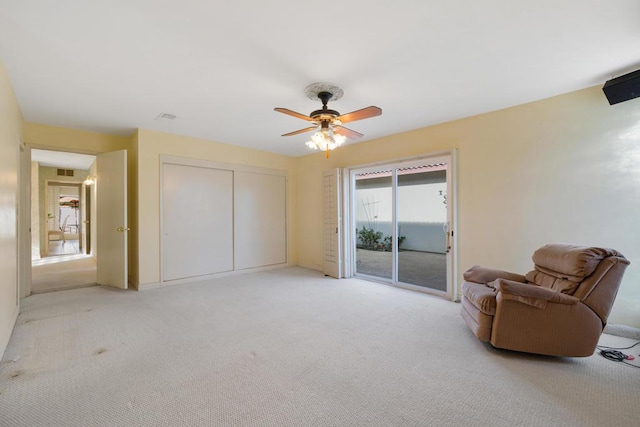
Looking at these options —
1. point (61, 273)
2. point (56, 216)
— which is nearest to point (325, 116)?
point (61, 273)

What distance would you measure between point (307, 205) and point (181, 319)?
3476 millimetres

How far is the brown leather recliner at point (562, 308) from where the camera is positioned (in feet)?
7.04

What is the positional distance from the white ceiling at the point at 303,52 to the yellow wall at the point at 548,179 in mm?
304

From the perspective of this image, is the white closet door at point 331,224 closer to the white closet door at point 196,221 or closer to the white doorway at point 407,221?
the white doorway at point 407,221

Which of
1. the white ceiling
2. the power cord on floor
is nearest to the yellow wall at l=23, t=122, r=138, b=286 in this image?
the white ceiling

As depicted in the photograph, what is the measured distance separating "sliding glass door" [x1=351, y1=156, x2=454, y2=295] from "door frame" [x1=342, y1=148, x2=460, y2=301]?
18 mm

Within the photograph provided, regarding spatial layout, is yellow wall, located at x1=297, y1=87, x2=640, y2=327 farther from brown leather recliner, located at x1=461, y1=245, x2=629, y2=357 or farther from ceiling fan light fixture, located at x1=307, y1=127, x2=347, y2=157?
ceiling fan light fixture, located at x1=307, y1=127, x2=347, y2=157

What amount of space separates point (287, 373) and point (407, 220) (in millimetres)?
4156

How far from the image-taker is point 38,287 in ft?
14.2

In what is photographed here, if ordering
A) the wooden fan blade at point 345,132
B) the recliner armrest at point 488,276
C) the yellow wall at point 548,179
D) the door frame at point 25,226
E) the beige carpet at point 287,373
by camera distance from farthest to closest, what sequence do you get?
the door frame at point 25,226 < the wooden fan blade at point 345,132 < the recliner armrest at point 488,276 < the yellow wall at point 548,179 < the beige carpet at point 287,373

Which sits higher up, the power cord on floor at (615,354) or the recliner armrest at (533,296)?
the recliner armrest at (533,296)

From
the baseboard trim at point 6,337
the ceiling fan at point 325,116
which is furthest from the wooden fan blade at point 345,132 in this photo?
the baseboard trim at point 6,337

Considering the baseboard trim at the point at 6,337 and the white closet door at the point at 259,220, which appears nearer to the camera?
the baseboard trim at the point at 6,337

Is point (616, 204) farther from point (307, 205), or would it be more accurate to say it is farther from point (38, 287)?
point (38, 287)
